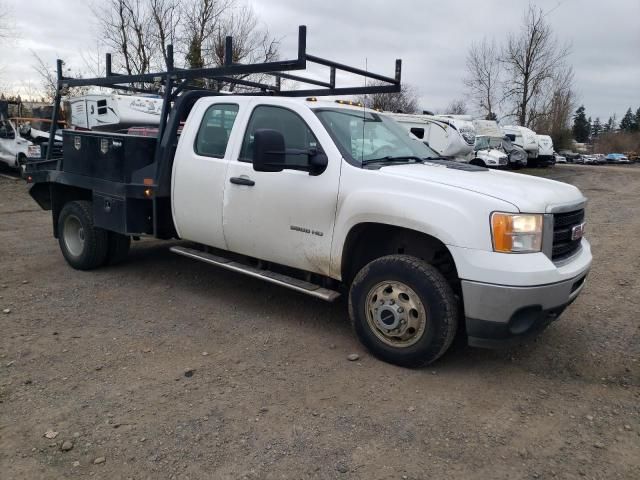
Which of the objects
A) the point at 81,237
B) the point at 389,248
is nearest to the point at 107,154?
the point at 81,237

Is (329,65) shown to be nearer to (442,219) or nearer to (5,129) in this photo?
(442,219)

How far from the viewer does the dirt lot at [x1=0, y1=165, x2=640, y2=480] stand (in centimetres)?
286

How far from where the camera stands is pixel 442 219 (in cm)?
362

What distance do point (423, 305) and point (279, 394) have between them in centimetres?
115

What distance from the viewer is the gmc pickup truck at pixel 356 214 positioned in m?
3.54

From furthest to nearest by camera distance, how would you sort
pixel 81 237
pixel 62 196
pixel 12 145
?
1. pixel 12 145
2. pixel 62 196
3. pixel 81 237

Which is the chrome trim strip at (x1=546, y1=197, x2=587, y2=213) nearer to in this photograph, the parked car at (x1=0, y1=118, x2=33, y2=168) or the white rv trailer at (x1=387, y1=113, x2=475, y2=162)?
the white rv trailer at (x1=387, y1=113, x2=475, y2=162)

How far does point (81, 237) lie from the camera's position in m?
6.33

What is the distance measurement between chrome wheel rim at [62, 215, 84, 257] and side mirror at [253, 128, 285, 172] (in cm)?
322

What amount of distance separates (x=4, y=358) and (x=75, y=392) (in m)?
0.89

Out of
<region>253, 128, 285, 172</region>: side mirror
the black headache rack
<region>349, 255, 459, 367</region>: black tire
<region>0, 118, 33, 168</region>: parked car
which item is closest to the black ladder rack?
the black headache rack

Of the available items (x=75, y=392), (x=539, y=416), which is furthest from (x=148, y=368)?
(x=539, y=416)

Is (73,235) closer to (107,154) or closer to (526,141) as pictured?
(107,154)

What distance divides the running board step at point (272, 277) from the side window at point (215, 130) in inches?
38.6
